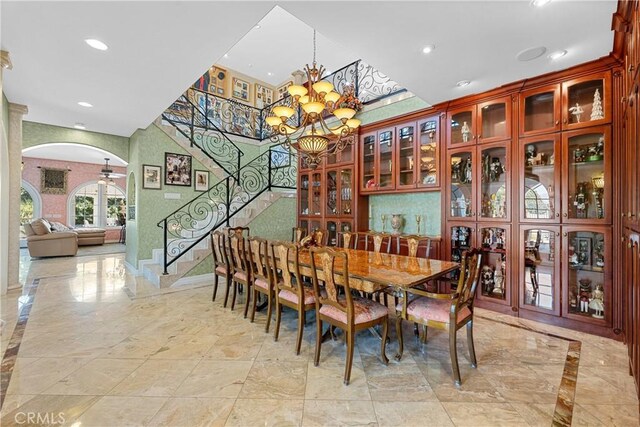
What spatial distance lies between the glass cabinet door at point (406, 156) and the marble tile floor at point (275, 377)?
6.88ft

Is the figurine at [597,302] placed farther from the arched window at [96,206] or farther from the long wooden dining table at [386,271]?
the arched window at [96,206]

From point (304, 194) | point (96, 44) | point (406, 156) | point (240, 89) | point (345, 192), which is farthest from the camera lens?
point (240, 89)

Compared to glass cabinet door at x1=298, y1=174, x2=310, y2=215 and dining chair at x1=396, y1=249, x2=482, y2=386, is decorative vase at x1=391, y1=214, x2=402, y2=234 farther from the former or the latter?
dining chair at x1=396, y1=249, x2=482, y2=386

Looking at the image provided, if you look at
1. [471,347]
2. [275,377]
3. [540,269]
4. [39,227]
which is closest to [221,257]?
[275,377]

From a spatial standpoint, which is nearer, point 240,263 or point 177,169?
point 240,263

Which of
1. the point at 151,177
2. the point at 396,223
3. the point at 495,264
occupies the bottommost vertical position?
the point at 495,264

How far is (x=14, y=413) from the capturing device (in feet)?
5.60

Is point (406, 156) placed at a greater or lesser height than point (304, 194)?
greater

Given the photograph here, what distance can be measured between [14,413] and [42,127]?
5791 millimetres

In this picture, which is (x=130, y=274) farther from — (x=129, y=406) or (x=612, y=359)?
(x=612, y=359)

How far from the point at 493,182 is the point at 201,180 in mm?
5656

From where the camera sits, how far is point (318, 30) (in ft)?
7.73

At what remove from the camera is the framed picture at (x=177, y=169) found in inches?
226

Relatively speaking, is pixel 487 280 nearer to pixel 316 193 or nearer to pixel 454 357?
pixel 454 357
